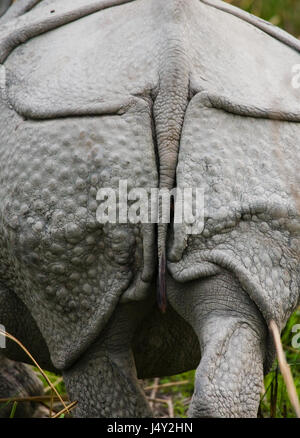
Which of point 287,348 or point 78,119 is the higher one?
point 78,119

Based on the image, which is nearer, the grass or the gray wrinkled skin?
the gray wrinkled skin

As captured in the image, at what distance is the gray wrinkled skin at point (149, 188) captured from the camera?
72.2 inches

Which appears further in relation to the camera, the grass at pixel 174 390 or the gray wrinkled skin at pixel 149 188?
the grass at pixel 174 390

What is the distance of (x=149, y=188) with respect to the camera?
1.86m

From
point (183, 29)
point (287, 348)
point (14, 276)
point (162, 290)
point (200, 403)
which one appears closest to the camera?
point (200, 403)

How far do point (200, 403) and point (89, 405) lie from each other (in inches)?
17.7

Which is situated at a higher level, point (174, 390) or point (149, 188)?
point (149, 188)

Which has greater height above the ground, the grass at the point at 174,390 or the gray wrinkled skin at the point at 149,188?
the gray wrinkled skin at the point at 149,188

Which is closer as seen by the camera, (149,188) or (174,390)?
(149,188)

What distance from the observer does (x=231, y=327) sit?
1.82 metres

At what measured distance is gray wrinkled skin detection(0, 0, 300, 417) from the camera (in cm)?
183

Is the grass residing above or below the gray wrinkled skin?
below
